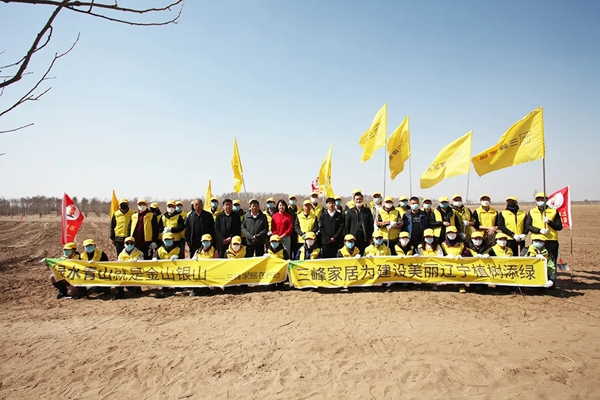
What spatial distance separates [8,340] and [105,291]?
8.71 feet

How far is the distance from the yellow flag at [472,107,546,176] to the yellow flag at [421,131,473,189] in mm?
423

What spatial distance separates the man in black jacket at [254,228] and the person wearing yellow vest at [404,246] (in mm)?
3410

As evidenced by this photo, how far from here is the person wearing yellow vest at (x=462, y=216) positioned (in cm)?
853

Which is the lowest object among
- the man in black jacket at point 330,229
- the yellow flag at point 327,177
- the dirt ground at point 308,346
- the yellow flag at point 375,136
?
the dirt ground at point 308,346

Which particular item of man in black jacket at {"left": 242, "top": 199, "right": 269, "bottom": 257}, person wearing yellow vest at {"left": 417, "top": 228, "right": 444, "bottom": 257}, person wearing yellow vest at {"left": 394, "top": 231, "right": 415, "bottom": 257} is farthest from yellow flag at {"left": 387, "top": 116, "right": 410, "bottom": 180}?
man in black jacket at {"left": 242, "top": 199, "right": 269, "bottom": 257}

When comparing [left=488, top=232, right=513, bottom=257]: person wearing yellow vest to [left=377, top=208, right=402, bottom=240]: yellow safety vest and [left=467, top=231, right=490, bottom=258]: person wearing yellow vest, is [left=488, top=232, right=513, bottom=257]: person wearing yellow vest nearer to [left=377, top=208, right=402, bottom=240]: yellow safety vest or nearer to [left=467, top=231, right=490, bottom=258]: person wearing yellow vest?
[left=467, top=231, right=490, bottom=258]: person wearing yellow vest

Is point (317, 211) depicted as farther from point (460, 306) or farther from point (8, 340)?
point (8, 340)

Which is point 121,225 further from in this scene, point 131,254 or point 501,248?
point 501,248

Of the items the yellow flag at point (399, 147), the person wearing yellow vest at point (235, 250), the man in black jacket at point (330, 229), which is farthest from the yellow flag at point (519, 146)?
the person wearing yellow vest at point (235, 250)

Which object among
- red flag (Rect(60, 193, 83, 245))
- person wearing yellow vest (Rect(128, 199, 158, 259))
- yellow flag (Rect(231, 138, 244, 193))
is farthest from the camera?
yellow flag (Rect(231, 138, 244, 193))

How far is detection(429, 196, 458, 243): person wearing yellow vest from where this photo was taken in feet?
27.7

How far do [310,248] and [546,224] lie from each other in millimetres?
5642

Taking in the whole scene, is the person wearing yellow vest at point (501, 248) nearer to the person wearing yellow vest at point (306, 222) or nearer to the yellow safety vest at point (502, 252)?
the yellow safety vest at point (502, 252)

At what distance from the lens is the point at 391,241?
8.71m
